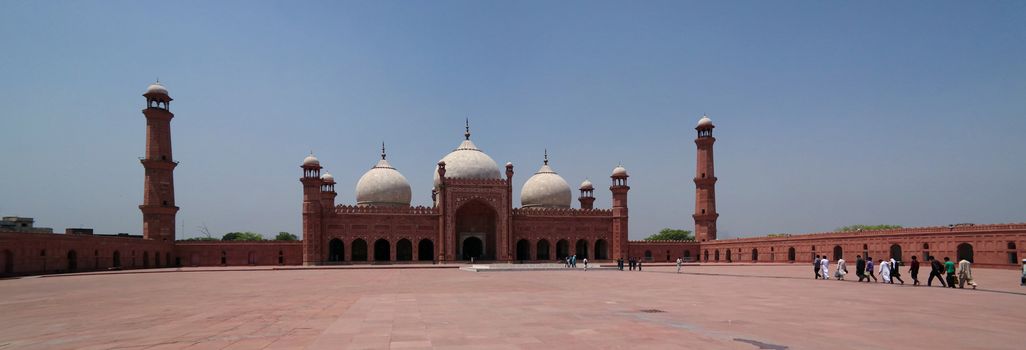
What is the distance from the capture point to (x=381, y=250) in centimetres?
4081

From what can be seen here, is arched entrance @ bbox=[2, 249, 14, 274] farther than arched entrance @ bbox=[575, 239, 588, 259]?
No

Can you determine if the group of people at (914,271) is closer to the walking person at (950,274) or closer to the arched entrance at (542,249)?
the walking person at (950,274)

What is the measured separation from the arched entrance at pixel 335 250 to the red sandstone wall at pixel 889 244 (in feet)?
78.0

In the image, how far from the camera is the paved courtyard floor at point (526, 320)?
677 centimetres

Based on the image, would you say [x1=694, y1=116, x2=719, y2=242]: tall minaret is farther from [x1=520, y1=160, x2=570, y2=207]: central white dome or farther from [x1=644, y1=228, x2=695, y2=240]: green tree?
[x1=644, y1=228, x2=695, y2=240]: green tree

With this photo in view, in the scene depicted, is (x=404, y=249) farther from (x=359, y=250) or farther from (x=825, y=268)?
(x=825, y=268)

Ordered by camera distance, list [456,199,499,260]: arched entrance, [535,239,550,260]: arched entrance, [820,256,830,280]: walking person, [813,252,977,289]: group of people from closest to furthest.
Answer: [813,252,977,289]: group of people → [820,256,830,280]: walking person → [456,199,499,260]: arched entrance → [535,239,550,260]: arched entrance

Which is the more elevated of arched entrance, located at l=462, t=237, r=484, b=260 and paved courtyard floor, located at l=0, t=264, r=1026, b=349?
paved courtyard floor, located at l=0, t=264, r=1026, b=349

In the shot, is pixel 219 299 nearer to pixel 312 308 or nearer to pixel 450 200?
pixel 312 308

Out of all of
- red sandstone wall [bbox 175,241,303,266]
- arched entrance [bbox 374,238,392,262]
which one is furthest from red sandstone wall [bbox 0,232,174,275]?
arched entrance [bbox 374,238,392,262]

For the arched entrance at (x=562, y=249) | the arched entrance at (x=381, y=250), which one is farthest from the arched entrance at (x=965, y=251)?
the arched entrance at (x=381, y=250)

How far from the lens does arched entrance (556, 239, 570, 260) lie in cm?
4291

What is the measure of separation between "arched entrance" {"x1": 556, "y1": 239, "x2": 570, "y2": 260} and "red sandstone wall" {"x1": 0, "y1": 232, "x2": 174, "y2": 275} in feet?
76.3

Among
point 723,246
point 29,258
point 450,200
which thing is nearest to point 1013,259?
point 723,246
